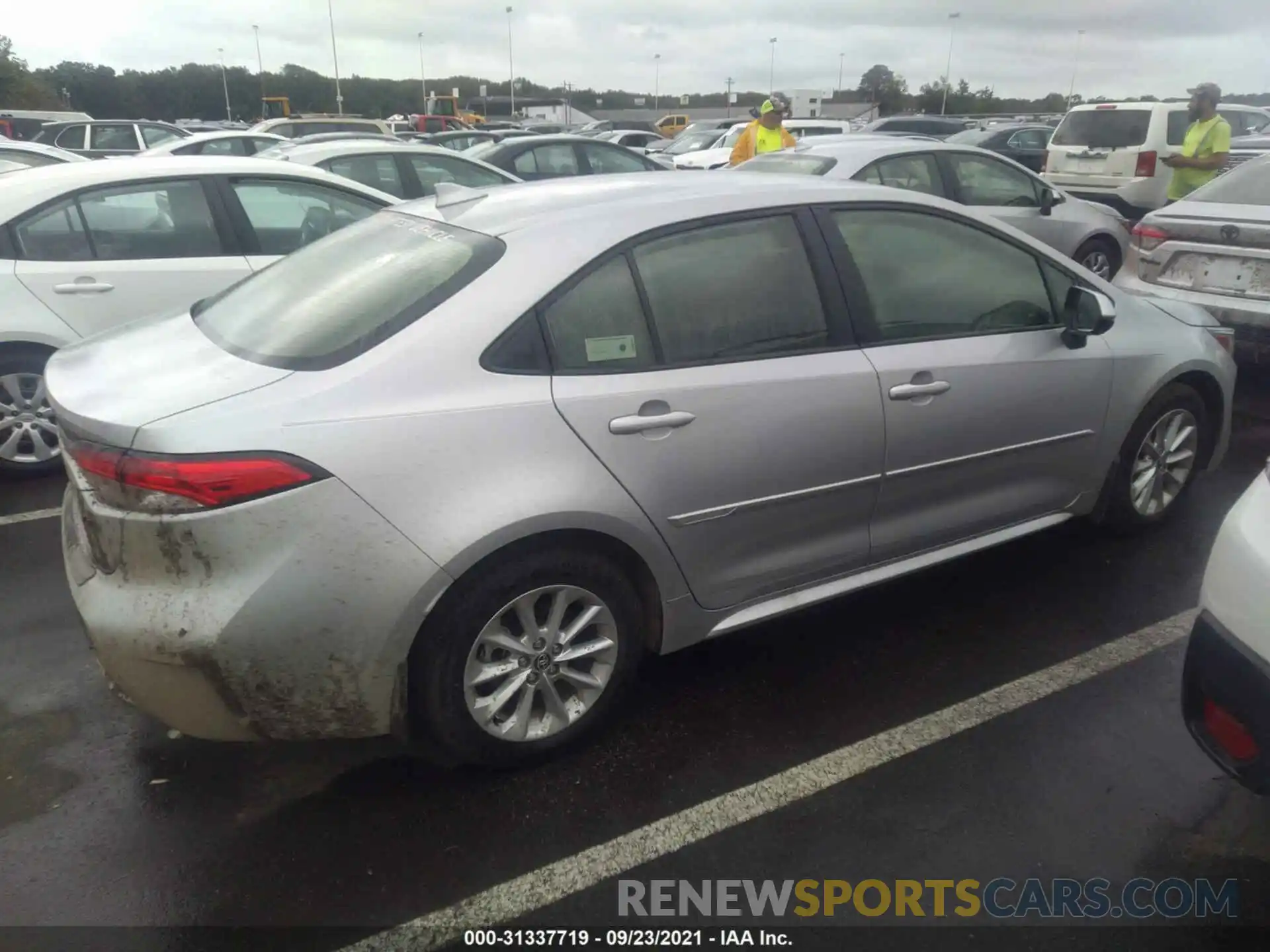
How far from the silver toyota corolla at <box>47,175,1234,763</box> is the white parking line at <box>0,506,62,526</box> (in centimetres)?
191

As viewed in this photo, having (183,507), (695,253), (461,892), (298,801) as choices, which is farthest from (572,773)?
(695,253)

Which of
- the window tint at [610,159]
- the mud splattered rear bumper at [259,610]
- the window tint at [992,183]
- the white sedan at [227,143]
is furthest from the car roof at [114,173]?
the white sedan at [227,143]

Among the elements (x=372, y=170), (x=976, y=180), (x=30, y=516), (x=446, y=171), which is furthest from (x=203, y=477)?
(x=446, y=171)

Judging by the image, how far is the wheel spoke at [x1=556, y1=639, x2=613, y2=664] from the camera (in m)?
2.76

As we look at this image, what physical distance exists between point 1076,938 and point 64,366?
315cm

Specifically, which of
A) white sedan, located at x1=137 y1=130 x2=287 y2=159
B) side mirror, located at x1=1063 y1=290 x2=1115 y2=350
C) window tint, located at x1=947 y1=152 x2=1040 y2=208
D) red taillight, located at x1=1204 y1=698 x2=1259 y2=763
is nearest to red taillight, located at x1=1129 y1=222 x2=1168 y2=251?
window tint, located at x1=947 y1=152 x2=1040 y2=208

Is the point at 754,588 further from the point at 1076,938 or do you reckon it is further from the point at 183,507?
the point at 183,507

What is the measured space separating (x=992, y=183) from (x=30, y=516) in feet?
24.6

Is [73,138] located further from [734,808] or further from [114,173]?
[734,808]

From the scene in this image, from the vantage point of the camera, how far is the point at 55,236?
491cm

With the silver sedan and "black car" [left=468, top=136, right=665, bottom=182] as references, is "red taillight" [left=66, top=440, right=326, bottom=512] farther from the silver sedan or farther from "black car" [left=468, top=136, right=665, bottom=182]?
"black car" [left=468, top=136, right=665, bottom=182]

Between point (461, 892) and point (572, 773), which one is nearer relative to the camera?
point (461, 892)

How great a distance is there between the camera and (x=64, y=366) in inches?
111

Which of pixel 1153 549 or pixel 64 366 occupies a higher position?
pixel 64 366
